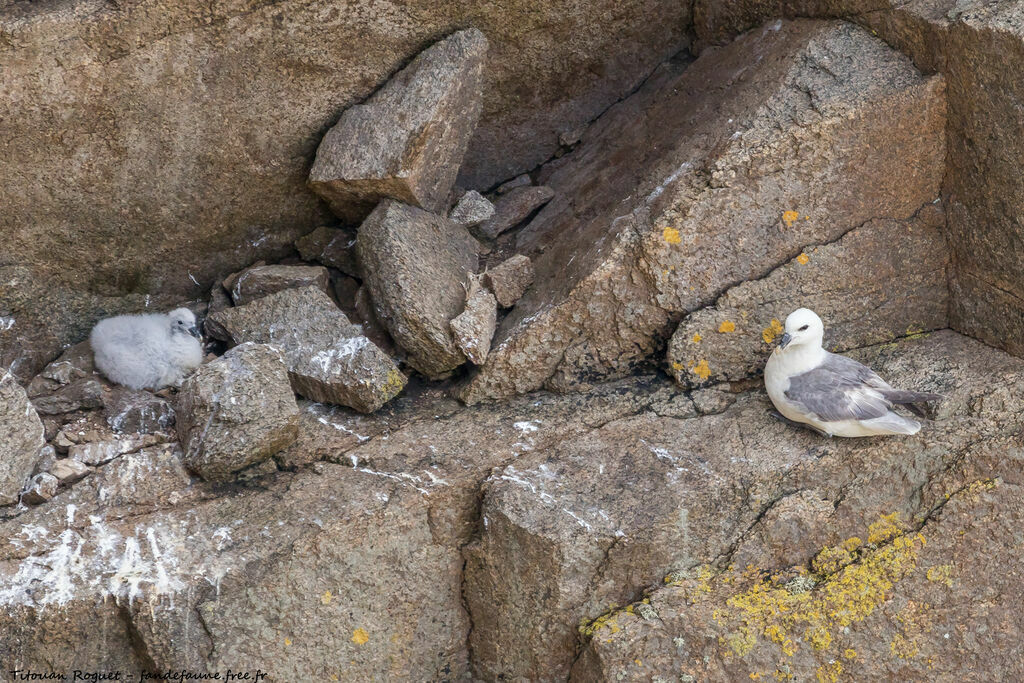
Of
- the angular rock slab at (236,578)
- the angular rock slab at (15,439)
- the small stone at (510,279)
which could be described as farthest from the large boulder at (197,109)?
the angular rock slab at (236,578)

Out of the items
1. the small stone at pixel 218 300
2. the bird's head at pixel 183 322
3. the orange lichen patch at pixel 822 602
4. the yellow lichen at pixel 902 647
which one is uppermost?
the bird's head at pixel 183 322

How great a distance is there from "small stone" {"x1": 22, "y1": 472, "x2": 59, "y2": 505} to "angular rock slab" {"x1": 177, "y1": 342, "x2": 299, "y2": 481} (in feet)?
1.40

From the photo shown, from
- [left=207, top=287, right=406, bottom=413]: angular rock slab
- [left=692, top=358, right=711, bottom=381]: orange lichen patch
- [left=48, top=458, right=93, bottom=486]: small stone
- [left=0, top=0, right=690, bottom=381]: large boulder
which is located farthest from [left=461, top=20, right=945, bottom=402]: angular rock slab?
[left=48, top=458, right=93, bottom=486]: small stone

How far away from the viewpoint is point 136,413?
3785 millimetres

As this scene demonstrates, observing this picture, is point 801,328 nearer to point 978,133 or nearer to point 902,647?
point 978,133

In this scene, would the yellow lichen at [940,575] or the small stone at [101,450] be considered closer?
the yellow lichen at [940,575]

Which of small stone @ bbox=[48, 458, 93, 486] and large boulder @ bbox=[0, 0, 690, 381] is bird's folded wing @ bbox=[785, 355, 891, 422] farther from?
small stone @ bbox=[48, 458, 93, 486]

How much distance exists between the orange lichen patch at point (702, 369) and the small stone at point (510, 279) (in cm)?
76

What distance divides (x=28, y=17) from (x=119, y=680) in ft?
7.44

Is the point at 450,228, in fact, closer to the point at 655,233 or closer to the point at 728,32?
the point at 655,233

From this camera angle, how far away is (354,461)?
3645 millimetres

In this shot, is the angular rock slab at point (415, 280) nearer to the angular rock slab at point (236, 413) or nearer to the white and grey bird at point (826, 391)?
the angular rock slab at point (236, 413)

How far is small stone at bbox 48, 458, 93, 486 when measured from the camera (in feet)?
11.4

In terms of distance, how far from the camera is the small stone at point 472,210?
4.41m
